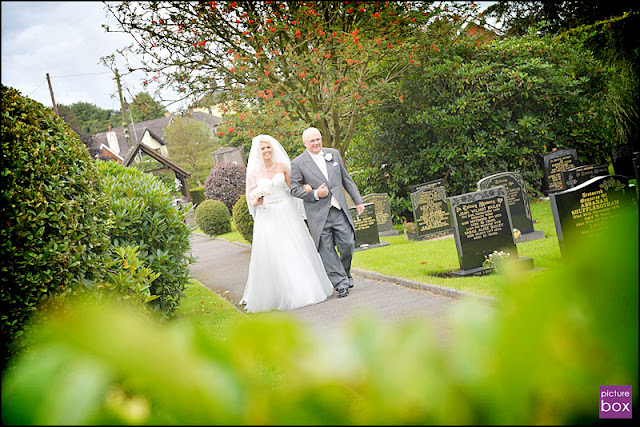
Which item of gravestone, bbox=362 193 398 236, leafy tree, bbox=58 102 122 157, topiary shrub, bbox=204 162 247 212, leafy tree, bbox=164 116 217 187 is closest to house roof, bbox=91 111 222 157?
leafy tree, bbox=58 102 122 157

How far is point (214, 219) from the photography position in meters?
24.1

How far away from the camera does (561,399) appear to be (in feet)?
1.92

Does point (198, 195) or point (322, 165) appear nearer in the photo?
point (322, 165)

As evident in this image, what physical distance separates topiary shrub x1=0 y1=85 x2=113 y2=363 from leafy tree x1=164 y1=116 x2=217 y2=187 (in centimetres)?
4972

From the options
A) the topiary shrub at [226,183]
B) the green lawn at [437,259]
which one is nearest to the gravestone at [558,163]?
the green lawn at [437,259]

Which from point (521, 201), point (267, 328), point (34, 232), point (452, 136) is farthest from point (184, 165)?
point (267, 328)

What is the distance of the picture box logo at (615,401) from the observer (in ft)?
2.04


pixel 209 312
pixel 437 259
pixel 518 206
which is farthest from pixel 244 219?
pixel 518 206

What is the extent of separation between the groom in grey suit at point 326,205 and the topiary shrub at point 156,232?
76.0 inches

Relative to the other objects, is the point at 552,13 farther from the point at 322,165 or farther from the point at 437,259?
the point at 322,165

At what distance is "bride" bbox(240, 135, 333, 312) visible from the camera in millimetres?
8070

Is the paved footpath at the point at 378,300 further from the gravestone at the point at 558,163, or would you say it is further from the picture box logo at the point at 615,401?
the gravestone at the point at 558,163

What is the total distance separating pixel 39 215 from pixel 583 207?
666cm

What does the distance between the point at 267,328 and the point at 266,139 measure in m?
8.31
